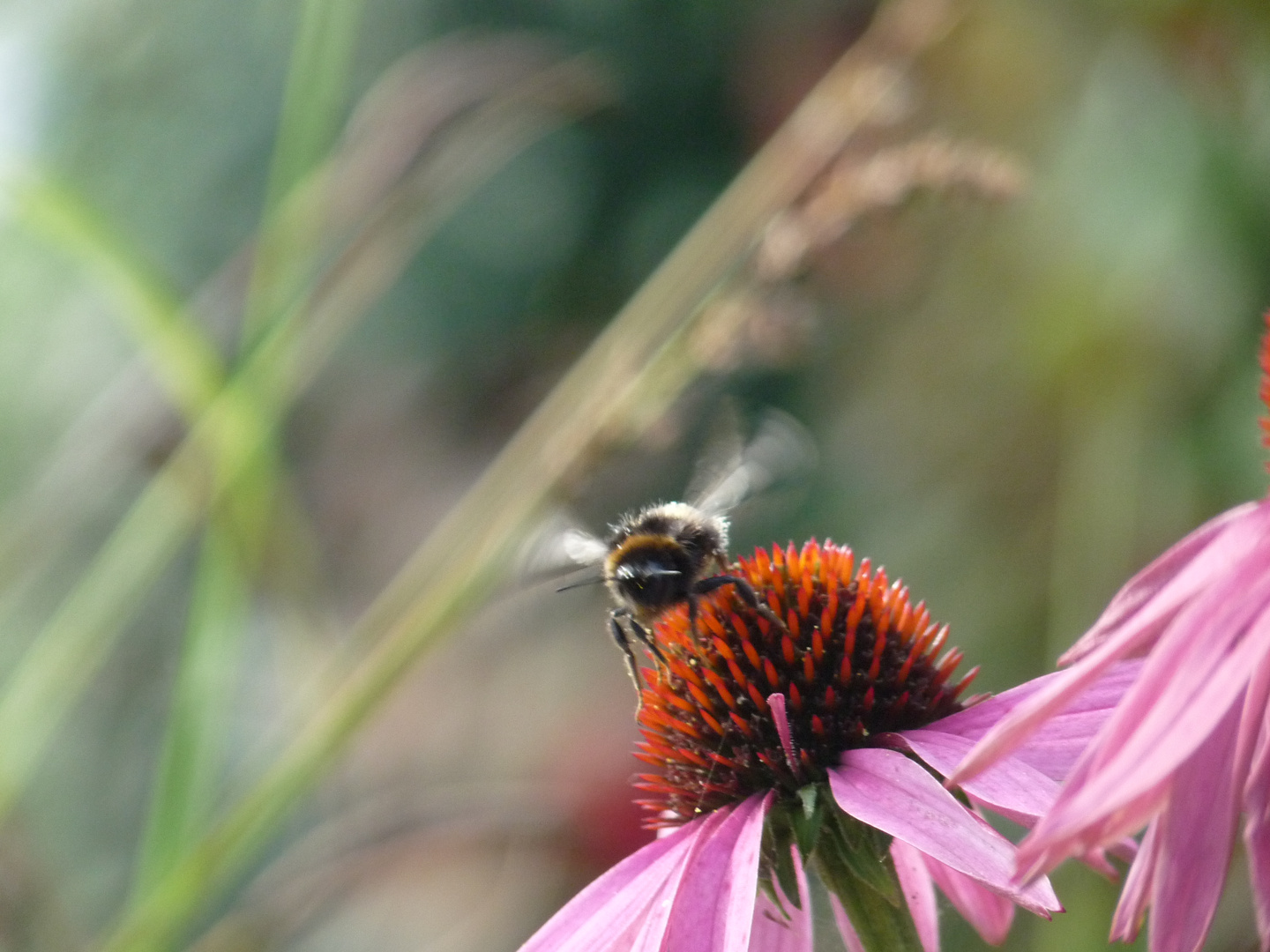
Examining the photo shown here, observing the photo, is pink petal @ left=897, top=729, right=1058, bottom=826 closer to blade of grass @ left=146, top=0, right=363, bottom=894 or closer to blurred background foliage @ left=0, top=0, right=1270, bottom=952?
blurred background foliage @ left=0, top=0, right=1270, bottom=952

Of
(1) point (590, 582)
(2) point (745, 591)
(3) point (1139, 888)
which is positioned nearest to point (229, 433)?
(1) point (590, 582)

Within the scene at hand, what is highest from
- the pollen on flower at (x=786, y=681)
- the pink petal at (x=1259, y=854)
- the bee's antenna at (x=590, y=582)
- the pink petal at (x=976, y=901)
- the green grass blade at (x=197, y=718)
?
the green grass blade at (x=197, y=718)

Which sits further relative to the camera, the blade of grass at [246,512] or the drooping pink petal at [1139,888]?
the blade of grass at [246,512]

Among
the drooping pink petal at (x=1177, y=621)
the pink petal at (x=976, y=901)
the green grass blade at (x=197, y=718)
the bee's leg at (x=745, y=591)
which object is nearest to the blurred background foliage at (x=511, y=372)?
the green grass blade at (x=197, y=718)

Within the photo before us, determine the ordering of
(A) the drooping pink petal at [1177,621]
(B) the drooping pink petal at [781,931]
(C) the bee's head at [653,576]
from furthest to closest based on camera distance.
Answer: (C) the bee's head at [653,576], (B) the drooping pink petal at [781,931], (A) the drooping pink petal at [1177,621]

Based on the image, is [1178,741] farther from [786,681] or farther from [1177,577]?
[786,681]

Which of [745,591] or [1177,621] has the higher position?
[745,591]

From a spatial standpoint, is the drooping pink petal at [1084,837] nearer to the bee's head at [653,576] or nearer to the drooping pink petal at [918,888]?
the drooping pink petal at [918,888]

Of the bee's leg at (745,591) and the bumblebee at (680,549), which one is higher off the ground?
the bumblebee at (680,549)
